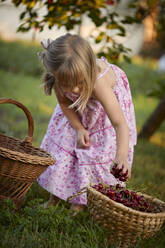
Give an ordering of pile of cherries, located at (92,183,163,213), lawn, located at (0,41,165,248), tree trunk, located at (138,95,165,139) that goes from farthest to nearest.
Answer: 1. tree trunk, located at (138,95,165,139)
2. pile of cherries, located at (92,183,163,213)
3. lawn, located at (0,41,165,248)

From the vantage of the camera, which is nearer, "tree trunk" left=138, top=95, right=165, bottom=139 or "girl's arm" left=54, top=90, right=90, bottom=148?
"girl's arm" left=54, top=90, right=90, bottom=148

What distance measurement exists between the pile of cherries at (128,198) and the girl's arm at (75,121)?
44 cm

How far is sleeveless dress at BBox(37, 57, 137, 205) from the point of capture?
213cm

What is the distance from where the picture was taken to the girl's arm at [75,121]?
7.00 feet

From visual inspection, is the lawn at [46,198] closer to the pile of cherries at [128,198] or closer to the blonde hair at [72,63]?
the pile of cherries at [128,198]

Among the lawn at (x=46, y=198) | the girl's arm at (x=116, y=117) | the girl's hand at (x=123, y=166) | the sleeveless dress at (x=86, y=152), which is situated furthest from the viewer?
the sleeveless dress at (x=86, y=152)

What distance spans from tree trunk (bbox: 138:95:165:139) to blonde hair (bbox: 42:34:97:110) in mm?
2351

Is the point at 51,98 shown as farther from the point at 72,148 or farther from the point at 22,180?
the point at 22,180

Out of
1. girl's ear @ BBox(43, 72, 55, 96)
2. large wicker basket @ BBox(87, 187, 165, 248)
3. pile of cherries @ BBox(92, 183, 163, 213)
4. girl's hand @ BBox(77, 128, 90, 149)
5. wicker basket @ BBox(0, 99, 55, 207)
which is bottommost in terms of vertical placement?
large wicker basket @ BBox(87, 187, 165, 248)

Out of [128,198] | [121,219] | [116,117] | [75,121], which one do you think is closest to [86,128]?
[75,121]

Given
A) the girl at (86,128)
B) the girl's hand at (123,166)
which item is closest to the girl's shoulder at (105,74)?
the girl at (86,128)

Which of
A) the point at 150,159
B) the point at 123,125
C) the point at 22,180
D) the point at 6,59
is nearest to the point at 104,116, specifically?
the point at 123,125

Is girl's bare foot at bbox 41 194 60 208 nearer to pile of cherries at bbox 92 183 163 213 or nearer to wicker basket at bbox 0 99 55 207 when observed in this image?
wicker basket at bbox 0 99 55 207

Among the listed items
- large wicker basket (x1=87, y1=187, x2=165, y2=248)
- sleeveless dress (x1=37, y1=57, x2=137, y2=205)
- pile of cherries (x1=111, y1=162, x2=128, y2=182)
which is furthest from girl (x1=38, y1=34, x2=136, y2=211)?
large wicker basket (x1=87, y1=187, x2=165, y2=248)
